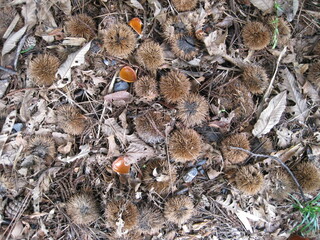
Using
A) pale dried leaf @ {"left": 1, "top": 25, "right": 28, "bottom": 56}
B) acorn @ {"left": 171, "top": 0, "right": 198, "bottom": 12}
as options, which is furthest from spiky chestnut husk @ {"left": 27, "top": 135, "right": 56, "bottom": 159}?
acorn @ {"left": 171, "top": 0, "right": 198, "bottom": 12}

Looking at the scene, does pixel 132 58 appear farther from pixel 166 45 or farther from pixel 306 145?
pixel 306 145

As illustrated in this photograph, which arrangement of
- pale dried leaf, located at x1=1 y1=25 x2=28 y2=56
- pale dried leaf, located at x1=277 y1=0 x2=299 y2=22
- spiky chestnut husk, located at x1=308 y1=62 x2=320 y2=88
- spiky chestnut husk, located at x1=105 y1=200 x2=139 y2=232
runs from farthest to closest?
pale dried leaf, located at x1=277 y1=0 x2=299 y2=22, spiky chestnut husk, located at x1=308 y1=62 x2=320 y2=88, pale dried leaf, located at x1=1 y1=25 x2=28 y2=56, spiky chestnut husk, located at x1=105 y1=200 x2=139 y2=232

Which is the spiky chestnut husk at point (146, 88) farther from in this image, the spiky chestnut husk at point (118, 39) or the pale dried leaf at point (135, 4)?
the pale dried leaf at point (135, 4)

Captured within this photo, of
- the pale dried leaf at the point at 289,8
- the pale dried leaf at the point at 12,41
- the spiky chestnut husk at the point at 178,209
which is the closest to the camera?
the spiky chestnut husk at the point at 178,209

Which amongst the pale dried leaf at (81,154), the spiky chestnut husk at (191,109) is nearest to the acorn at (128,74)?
the spiky chestnut husk at (191,109)

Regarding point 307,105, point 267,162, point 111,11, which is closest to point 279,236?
point 267,162

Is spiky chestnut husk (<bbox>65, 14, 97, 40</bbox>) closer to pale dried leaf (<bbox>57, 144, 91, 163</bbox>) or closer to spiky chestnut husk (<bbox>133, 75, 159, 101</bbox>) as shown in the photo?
spiky chestnut husk (<bbox>133, 75, 159, 101</bbox>)
